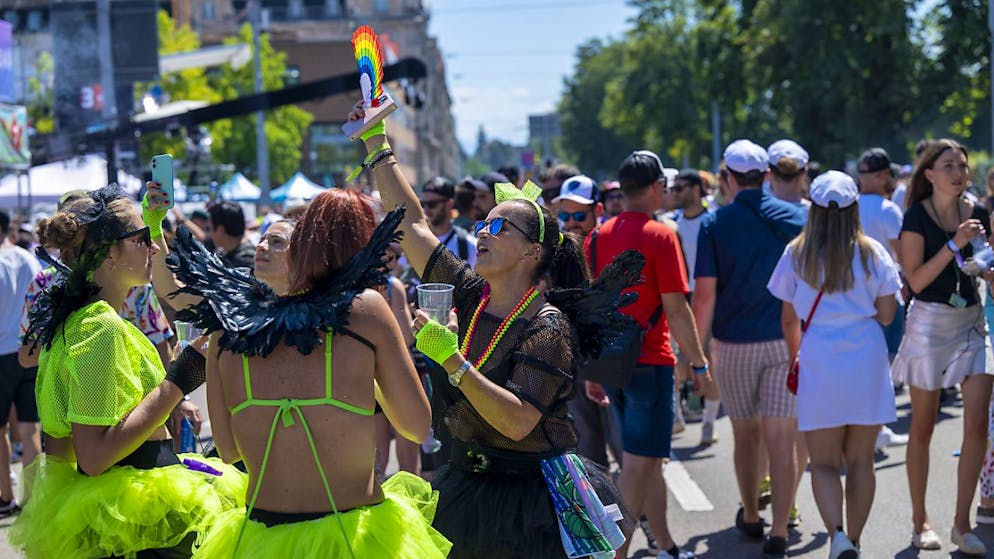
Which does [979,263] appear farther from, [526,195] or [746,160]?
[526,195]

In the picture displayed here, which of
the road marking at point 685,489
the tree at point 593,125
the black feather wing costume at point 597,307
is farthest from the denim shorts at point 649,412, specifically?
the tree at point 593,125

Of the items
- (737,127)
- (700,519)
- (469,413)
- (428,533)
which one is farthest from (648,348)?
(737,127)

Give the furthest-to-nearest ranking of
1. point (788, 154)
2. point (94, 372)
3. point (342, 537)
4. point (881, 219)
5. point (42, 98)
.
Answer: 1. point (42, 98)
2. point (881, 219)
3. point (788, 154)
4. point (94, 372)
5. point (342, 537)

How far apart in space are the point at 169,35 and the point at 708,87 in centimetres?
1944

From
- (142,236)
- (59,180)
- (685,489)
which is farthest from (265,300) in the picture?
(59,180)

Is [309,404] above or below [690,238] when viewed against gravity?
above

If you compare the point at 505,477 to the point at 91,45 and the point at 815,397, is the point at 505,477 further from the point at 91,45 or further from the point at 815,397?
the point at 91,45

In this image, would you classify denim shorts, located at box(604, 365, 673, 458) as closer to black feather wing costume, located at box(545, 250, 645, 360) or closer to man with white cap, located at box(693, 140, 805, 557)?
man with white cap, located at box(693, 140, 805, 557)

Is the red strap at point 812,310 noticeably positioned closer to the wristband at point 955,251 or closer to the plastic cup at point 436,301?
the wristband at point 955,251

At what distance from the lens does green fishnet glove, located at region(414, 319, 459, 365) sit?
3.45 meters

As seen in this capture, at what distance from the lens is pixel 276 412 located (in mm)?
3170

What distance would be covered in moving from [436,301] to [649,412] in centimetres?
275

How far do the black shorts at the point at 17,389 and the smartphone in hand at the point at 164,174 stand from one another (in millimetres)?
4500

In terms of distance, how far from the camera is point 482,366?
3.93 m
